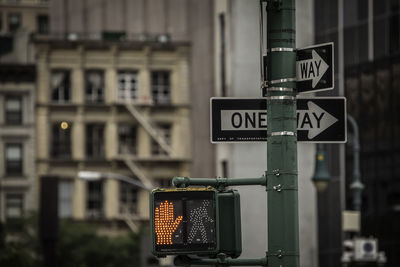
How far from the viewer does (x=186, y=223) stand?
33.3ft

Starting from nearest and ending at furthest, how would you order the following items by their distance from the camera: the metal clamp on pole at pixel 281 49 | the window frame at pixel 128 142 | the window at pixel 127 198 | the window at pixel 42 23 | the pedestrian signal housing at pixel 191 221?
the pedestrian signal housing at pixel 191 221
the metal clamp on pole at pixel 281 49
the window at pixel 127 198
the window frame at pixel 128 142
the window at pixel 42 23

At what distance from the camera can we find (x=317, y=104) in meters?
11.0

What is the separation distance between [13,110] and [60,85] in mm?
4076

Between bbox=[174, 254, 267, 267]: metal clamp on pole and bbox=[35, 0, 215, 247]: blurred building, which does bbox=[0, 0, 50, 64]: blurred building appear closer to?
bbox=[35, 0, 215, 247]: blurred building

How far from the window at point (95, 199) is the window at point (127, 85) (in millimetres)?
6816

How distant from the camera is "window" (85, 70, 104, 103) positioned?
9062 cm

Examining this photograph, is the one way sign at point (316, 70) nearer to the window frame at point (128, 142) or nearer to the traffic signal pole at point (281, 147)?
the traffic signal pole at point (281, 147)

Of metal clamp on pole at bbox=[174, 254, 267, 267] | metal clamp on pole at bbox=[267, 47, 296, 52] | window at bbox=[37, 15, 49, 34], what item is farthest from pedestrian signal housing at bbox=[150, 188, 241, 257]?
window at bbox=[37, 15, 49, 34]

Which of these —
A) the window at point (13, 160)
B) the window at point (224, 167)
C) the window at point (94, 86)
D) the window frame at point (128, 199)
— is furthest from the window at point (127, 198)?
the window at point (224, 167)

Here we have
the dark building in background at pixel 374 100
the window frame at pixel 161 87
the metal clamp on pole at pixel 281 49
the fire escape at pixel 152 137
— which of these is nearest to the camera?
the metal clamp on pole at pixel 281 49

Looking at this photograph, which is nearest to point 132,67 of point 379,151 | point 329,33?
point 329,33

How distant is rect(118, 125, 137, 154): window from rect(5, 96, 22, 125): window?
7.35 meters

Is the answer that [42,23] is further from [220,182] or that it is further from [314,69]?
[314,69]

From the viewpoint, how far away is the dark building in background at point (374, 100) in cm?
5209
